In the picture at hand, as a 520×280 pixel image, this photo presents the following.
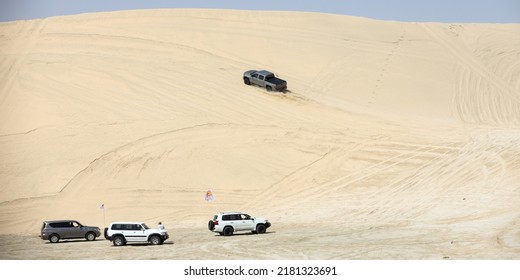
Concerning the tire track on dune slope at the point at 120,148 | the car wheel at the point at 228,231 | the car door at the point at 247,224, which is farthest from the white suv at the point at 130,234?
the tire track on dune slope at the point at 120,148

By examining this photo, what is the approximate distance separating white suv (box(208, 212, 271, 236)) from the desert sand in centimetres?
68

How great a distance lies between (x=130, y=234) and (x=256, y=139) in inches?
602

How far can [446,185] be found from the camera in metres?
43.5

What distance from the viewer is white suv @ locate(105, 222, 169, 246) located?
35688 millimetres

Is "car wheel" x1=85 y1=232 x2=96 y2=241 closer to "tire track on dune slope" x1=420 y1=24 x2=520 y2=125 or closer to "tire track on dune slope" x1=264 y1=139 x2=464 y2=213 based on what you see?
"tire track on dune slope" x1=264 y1=139 x2=464 y2=213

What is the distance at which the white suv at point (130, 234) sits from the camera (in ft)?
117

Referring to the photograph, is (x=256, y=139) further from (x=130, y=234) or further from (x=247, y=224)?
(x=130, y=234)

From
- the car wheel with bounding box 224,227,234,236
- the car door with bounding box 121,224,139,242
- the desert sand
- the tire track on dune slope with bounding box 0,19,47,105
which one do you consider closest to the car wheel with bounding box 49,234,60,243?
the desert sand

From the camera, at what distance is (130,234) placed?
35.8 m

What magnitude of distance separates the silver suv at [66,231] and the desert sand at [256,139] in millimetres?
512

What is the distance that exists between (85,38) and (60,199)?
87.2ft

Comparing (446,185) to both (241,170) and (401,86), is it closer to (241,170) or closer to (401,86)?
(241,170)

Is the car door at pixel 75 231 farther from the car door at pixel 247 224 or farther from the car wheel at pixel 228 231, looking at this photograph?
the car door at pixel 247 224

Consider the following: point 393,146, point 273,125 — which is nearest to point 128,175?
point 273,125
